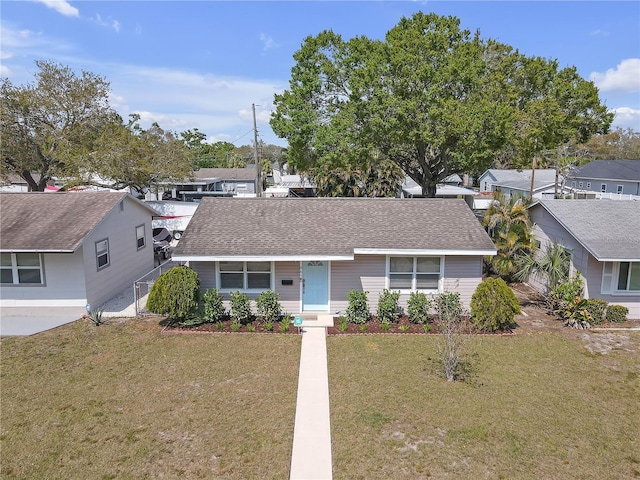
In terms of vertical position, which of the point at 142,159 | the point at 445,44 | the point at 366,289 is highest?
the point at 445,44

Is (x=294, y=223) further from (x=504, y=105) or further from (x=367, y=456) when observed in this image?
(x=504, y=105)

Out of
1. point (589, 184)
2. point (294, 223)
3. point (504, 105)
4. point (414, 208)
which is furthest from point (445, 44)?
point (589, 184)

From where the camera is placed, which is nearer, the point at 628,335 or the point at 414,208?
the point at 628,335

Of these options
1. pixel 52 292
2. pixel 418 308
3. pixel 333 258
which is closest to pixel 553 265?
pixel 418 308

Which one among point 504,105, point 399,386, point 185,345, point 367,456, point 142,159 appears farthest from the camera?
point 142,159

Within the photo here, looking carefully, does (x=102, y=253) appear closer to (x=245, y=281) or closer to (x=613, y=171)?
(x=245, y=281)

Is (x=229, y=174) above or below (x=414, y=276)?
above
